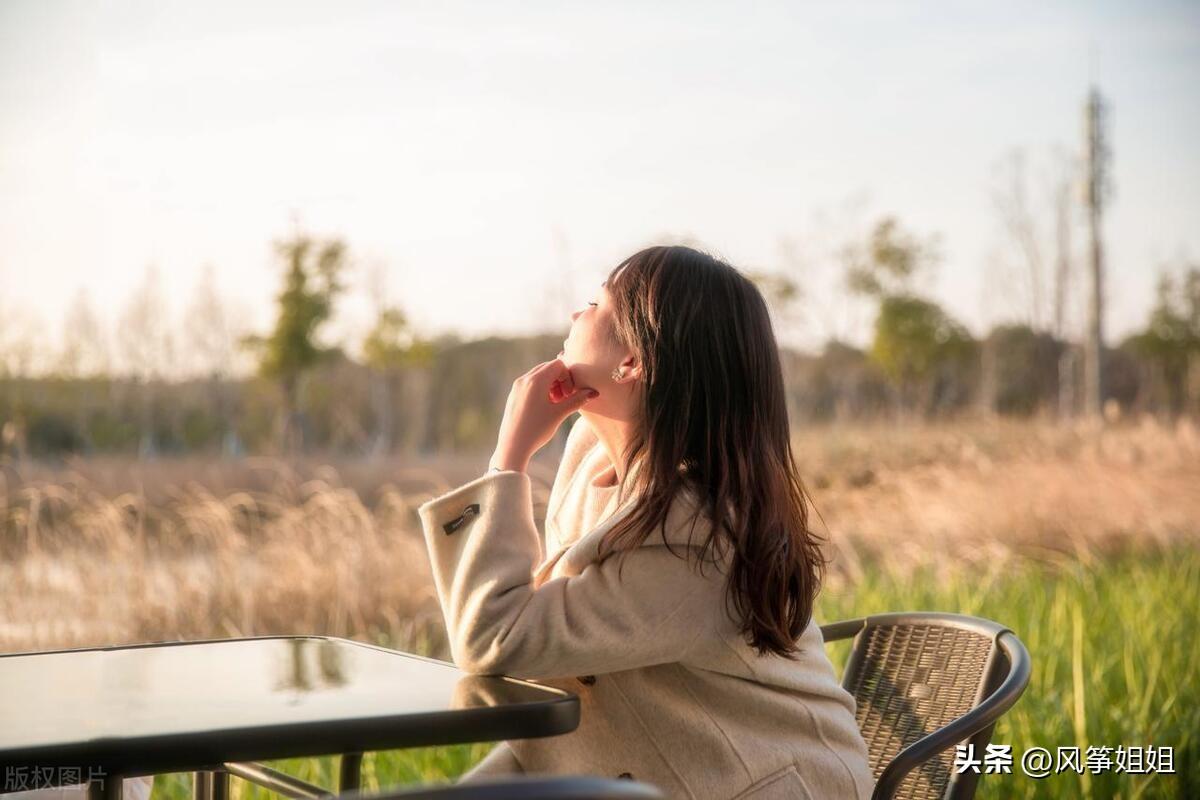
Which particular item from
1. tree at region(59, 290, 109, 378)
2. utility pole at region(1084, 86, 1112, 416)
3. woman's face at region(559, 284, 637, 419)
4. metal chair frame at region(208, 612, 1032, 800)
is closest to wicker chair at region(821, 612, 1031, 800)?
metal chair frame at region(208, 612, 1032, 800)

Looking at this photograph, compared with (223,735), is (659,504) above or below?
above

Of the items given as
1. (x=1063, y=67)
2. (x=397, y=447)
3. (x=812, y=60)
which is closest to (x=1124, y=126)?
(x=1063, y=67)

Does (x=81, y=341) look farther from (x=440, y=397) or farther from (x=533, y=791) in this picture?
(x=533, y=791)

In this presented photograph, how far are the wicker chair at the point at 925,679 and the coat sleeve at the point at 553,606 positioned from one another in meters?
0.53

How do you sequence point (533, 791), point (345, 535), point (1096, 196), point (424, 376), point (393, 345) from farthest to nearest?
1. point (424, 376)
2. point (393, 345)
3. point (1096, 196)
4. point (345, 535)
5. point (533, 791)

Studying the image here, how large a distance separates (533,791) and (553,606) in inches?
24.4

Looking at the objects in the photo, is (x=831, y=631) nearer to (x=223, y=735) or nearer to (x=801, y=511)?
(x=801, y=511)

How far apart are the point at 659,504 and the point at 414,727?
1.25ft

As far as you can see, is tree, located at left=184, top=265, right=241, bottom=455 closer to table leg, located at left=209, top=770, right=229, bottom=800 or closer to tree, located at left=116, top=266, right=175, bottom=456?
tree, located at left=116, top=266, right=175, bottom=456

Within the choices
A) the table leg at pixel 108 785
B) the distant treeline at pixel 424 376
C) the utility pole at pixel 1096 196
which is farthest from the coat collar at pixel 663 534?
the utility pole at pixel 1096 196

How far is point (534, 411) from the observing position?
1.51m

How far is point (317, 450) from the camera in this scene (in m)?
16.6

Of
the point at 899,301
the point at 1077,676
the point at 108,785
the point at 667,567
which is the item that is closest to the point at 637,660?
the point at 667,567

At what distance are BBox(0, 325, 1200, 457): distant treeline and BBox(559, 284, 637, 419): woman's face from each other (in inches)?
492
